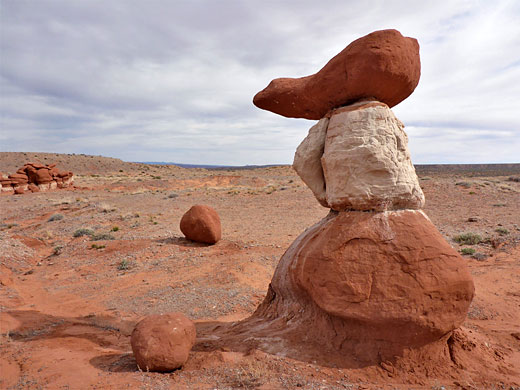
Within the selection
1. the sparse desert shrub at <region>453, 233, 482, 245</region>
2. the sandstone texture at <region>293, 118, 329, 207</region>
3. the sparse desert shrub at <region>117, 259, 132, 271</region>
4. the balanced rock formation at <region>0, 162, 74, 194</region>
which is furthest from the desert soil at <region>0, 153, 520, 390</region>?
the balanced rock formation at <region>0, 162, 74, 194</region>

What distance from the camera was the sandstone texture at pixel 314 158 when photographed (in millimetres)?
4926

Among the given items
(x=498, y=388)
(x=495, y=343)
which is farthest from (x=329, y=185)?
(x=495, y=343)

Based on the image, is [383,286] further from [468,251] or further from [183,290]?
[468,251]

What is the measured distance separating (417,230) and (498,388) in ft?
6.37

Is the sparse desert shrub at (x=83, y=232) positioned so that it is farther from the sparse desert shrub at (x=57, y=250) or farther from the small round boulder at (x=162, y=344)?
the small round boulder at (x=162, y=344)

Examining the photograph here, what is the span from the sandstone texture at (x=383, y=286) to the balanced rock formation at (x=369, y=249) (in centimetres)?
1

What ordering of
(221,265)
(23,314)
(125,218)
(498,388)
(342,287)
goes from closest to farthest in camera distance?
(498,388) < (342,287) < (23,314) < (221,265) < (125,218)

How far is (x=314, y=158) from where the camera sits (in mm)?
4980

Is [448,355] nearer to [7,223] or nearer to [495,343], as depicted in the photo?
[495,343]

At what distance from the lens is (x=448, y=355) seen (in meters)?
4.33

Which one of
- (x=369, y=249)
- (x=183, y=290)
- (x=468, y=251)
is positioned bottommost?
(x=183, y=290)

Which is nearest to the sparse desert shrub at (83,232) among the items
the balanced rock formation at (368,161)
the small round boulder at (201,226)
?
the small round boulder at (201,226)

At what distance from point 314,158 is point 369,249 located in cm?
155

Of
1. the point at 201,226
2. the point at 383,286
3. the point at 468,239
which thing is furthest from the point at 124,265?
the point at 468,239
